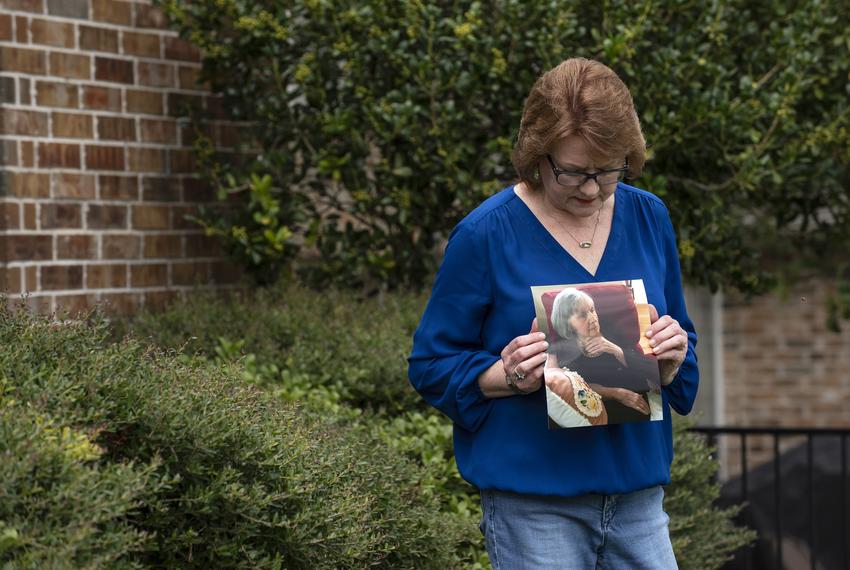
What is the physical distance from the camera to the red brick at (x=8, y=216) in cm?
527

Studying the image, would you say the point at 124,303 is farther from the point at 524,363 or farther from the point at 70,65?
the point at 524,363

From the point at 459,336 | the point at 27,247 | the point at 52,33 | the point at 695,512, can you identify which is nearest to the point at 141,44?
the point at 52,33

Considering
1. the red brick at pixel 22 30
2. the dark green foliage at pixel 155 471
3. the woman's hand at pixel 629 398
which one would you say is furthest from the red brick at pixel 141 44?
the woman's hand at pixel 629 398

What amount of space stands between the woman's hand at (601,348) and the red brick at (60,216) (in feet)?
10.9

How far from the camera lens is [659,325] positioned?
2.83 metres

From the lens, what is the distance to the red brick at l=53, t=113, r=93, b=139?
552cm

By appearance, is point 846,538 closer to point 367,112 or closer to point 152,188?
point 367,112

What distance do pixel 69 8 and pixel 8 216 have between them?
3.29 ft

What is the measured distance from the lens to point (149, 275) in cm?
595

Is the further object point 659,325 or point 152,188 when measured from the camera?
point 152,188

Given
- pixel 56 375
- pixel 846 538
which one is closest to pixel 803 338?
pixel 846 538

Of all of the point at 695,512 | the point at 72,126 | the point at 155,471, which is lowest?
the point at 695,512

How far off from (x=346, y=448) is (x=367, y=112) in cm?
251

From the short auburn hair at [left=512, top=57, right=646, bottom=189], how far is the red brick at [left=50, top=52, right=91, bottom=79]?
323 cm
